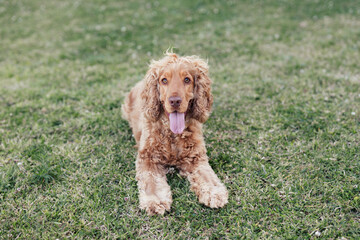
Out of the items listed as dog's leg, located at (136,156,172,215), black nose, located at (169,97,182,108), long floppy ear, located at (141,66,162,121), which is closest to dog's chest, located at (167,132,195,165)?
dog's leg, located at (136,156,172,215)

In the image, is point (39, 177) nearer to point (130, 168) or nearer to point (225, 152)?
point (130, 168)

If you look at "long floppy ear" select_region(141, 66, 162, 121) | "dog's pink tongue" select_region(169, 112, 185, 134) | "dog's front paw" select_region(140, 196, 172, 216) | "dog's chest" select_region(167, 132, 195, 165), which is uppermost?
"long floppy ear" select_region(141, 66, 162, 121)

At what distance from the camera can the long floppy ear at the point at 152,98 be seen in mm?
3619

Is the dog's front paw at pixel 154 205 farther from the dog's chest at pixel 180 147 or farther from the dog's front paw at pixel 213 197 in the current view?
the dog's chest at pixel 180 147

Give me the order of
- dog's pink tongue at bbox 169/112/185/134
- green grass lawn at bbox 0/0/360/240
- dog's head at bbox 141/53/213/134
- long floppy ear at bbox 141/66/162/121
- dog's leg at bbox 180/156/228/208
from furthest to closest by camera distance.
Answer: long floppy ear at bbox 141/66/162/121
dog's pink tongue at bbox 169/112/185/134
dog's head at bbox 141/53/213/134
dog's leg at bbox 180/156/228/208
green grass lawn at bbox 0/0/360/240

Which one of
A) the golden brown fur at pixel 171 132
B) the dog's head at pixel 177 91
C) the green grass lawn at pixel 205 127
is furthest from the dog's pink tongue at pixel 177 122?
the green grass lawn at pixel 205 127

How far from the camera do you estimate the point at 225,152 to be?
13.5ft

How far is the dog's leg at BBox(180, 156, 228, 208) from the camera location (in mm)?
3186

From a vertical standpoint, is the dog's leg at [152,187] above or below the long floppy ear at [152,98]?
below

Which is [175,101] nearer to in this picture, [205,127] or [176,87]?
[176,87]

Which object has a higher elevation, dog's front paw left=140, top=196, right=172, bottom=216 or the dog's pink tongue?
the dog's pink tongue

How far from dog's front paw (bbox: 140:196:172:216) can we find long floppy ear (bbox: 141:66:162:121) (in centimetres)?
102

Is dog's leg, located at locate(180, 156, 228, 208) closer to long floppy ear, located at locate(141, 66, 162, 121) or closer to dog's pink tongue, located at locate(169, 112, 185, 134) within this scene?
dog's pink tongue, located at locate(169, 112, 185, 134)

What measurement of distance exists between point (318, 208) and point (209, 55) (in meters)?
5.10
